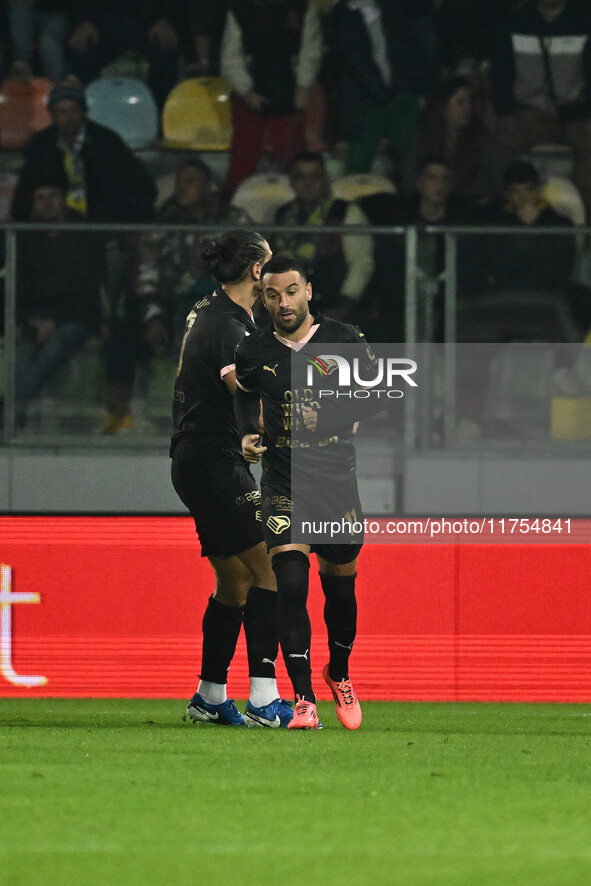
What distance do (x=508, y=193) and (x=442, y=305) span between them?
7.31 ft

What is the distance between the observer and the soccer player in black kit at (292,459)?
220 inches

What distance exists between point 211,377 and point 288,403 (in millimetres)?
447

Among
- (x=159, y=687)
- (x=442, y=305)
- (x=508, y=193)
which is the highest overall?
(x=508, y=193)

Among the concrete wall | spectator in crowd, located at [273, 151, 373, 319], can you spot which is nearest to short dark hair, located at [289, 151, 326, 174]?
spectator in crowd, located at [273, 151, 373, 319]

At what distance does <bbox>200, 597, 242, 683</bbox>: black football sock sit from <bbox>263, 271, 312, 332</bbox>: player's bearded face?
112 centimetres

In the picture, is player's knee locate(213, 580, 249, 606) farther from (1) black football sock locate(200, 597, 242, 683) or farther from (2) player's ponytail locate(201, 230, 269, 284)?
(2) player's ponytail locate(201, 230, 269, 284)

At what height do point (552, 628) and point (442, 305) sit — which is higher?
point (442, 305)

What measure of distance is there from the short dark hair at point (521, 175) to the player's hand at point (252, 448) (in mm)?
5512

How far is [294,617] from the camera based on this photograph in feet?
18.4

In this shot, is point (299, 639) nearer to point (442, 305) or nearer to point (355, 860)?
point (355, 860)

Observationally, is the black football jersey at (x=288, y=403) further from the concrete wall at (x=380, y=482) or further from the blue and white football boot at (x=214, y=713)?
the concrete wall at (x=380, y=482)

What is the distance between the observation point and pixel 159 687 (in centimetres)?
741

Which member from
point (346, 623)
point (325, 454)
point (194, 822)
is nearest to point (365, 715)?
point (346, 623)

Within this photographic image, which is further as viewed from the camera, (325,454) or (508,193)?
(508,193)
